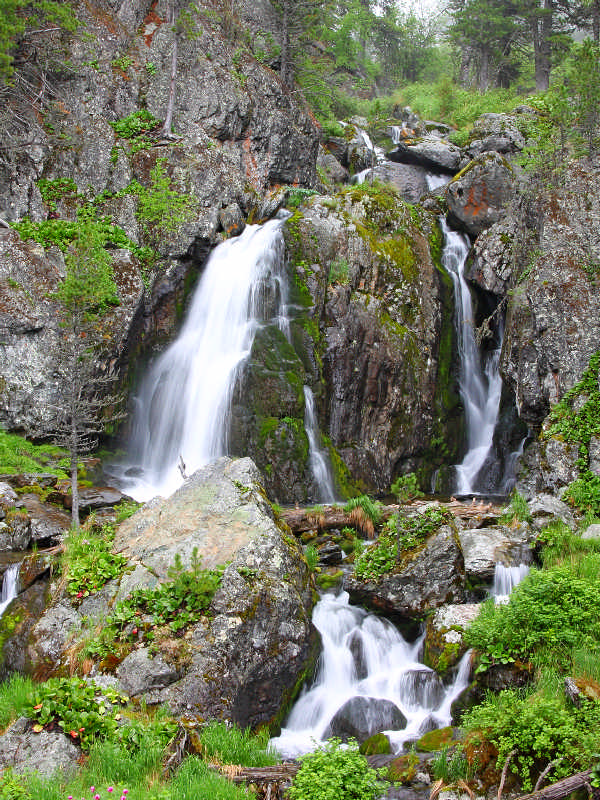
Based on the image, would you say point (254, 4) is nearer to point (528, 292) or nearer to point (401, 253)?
point (401, 253)

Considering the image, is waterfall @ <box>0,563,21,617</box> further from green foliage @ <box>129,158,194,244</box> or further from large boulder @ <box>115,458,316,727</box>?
green foliage @ <box>129,158,194,244</box>

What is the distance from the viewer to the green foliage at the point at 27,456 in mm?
13480

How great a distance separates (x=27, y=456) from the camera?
559 inches

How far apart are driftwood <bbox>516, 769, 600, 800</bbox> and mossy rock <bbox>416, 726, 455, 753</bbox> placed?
2.13 meters

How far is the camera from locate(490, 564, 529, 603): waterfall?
9.44 metres

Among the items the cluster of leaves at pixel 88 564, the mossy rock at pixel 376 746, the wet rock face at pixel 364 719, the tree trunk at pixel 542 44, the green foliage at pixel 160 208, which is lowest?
the wet rock face at pixel 364 719

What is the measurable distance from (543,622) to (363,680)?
3.16 m

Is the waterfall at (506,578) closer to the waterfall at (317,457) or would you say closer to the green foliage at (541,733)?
the green foliage at (541,733)

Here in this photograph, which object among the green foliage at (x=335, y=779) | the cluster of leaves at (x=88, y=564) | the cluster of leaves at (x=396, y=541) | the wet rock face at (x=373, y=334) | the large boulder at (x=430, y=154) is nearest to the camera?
the green foliage at (x=335, y=779)

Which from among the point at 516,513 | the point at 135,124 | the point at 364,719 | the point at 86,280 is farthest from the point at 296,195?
the point at 364,719

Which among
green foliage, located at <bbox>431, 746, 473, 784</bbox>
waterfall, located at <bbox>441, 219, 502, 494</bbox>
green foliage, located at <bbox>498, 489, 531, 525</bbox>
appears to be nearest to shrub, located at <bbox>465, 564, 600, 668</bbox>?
green foliage, located at <bbox>431, 746, 473, 784</bbox>

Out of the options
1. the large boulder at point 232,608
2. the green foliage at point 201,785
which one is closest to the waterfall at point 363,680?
the large boulder at point 232,608

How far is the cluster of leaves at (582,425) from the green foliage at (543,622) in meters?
5.05

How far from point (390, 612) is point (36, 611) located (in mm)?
5457
